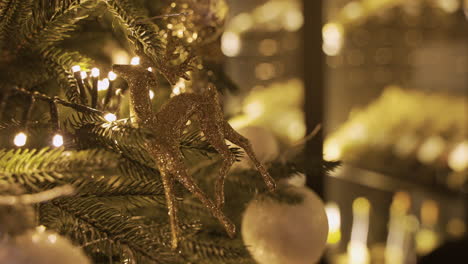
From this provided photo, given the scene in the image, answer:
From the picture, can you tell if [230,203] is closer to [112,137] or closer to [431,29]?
[112,137]

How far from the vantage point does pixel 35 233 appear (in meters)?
0.26

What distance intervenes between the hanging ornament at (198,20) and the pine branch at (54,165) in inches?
9.6

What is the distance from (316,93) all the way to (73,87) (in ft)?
2.87

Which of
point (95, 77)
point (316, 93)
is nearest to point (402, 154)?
point (316, 93)

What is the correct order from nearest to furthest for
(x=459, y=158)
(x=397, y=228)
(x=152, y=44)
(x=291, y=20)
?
(x=152, y=44) → (x=291, y=20) → (x=459, y=158) → (x=397, y=228)

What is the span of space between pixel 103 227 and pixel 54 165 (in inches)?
3.4

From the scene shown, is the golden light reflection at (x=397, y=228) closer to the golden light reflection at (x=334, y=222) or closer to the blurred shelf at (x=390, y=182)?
the blurred shelf at (x=390, y=182)

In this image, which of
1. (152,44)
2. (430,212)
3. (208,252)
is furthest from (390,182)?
(152,44)

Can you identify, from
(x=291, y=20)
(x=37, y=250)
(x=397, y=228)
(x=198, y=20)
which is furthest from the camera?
(x=397, y=228)

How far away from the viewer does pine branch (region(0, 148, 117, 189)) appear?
0.26 metres

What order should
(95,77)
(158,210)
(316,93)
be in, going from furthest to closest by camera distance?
(316,93)
(158,210)
(95,77)

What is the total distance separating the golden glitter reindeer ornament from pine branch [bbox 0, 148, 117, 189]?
0.06 m

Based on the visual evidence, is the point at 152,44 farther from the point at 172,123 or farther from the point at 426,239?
the point at 426,239

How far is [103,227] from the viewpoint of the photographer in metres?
0.34
